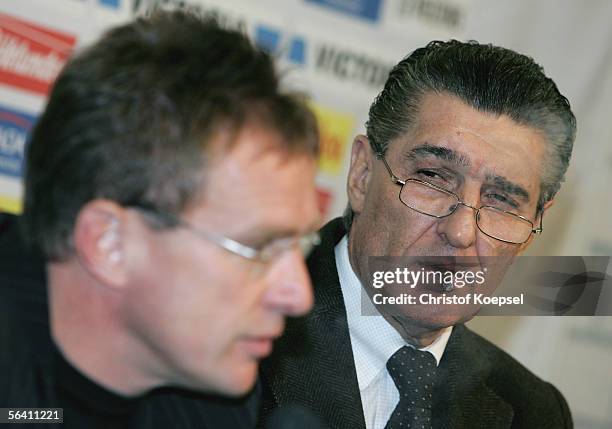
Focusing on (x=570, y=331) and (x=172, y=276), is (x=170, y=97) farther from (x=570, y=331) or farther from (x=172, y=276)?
(x=570, y=331)

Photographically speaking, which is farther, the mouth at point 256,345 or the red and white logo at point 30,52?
the red and white logo at point 30,52

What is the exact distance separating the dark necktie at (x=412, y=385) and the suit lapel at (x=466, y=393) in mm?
78

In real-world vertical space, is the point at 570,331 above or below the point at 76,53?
below

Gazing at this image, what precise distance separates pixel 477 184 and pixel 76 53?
1022mm

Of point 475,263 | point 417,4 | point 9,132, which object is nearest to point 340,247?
point 475,263

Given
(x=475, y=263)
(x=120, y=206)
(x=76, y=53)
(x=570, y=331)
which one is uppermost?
(x=76, y=53)

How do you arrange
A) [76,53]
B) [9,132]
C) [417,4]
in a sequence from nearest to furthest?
[76,53], [9,132], [417,4]

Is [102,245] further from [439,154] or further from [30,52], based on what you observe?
[30,52]

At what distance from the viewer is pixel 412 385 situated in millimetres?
2035

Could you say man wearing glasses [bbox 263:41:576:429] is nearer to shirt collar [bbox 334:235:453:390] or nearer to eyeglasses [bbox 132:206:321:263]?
shirt collar [bbox 334:235:453:390]

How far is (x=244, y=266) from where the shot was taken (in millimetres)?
1360

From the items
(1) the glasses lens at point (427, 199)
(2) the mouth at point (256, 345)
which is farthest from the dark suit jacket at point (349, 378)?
(2) the mouth at point (256, 345)

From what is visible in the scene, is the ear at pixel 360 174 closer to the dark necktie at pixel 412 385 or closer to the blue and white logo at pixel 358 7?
the dark necktie at pixel 412 385

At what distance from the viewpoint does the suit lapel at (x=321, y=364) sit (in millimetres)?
1976
